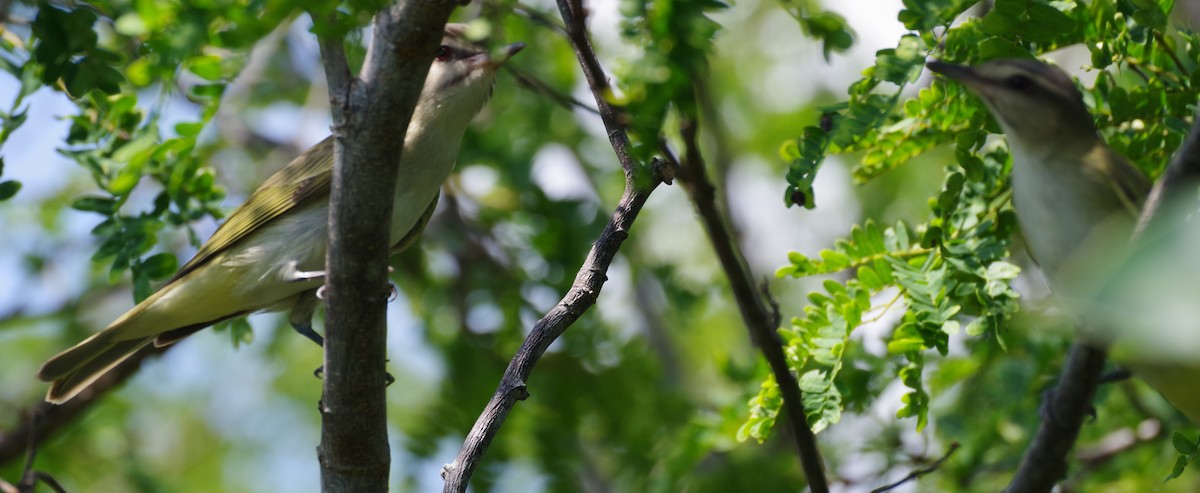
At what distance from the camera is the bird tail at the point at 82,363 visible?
465cm

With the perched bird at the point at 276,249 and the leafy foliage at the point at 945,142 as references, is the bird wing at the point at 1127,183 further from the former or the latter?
the perched bird at the point at 276,249

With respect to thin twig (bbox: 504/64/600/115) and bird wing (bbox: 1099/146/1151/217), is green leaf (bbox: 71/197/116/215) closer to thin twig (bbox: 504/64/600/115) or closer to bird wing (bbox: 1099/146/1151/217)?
thin twig (bbox: 504/64/600/115)

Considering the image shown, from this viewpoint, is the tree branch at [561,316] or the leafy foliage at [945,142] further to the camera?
the leafy foliage at [945,142]

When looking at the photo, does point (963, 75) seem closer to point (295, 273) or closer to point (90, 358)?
point (295, 273)

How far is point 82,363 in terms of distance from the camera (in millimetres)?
4711

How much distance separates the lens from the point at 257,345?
8.11 metres

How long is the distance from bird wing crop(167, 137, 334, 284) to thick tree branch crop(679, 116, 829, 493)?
2033mm

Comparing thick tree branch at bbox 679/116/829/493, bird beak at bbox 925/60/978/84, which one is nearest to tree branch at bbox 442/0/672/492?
thick tree branch at bbox 679/116/829/493

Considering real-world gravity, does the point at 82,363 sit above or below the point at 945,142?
above

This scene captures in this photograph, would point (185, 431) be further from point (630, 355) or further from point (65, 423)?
point (630, 355)

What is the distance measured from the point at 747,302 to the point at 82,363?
3137 mm

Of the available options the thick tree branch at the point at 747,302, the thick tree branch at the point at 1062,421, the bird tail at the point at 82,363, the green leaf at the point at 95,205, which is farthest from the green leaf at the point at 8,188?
the thick tree branch at the point at 1062,421

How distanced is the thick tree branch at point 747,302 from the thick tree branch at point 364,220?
0.67m

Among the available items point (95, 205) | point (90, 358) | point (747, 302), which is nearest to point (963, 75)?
point (747, 302)
